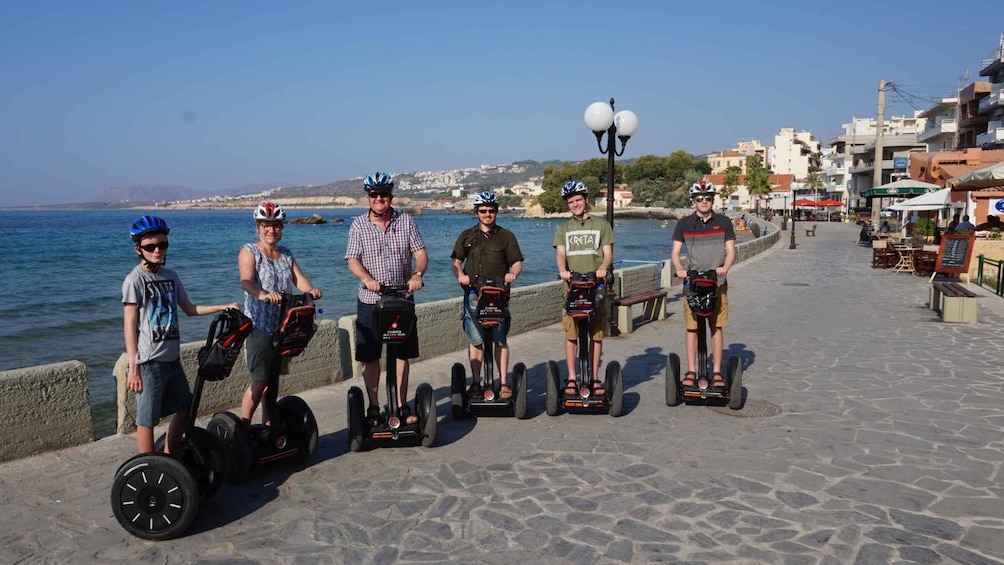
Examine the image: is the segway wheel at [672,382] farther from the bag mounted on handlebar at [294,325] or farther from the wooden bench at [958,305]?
the wooden bench at [958,305]

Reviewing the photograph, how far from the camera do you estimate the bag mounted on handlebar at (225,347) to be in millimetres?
4070

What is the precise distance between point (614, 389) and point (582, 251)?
3.92 ft

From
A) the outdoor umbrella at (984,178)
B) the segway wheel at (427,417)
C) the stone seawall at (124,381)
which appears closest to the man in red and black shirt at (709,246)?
the segway wheel at (427,417)

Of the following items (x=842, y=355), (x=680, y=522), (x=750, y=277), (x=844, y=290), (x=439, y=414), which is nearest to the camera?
(x=680, y=522)

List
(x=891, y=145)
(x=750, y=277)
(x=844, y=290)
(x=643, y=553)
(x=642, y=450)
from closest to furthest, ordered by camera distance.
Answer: (x=643, y=553)
(x=642, y=450)
(x=844, y=290)
(x=750, y=277)
(x=891, y=145)

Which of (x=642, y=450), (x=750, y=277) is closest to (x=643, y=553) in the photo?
(x=642, y=450)

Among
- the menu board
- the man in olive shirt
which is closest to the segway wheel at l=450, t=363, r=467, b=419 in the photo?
the man in olive shirt

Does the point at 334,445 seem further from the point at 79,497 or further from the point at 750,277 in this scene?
the point at 750,277

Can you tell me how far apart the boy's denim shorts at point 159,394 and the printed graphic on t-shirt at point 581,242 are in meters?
3.18

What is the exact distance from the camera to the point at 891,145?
84.6 m

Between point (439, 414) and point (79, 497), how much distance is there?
2806 mm

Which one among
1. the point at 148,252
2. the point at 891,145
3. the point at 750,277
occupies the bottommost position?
the point at 750,277

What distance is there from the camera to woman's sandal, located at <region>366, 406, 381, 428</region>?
534 cm

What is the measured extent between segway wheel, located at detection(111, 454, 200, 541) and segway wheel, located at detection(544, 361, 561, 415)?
301 centimetres
